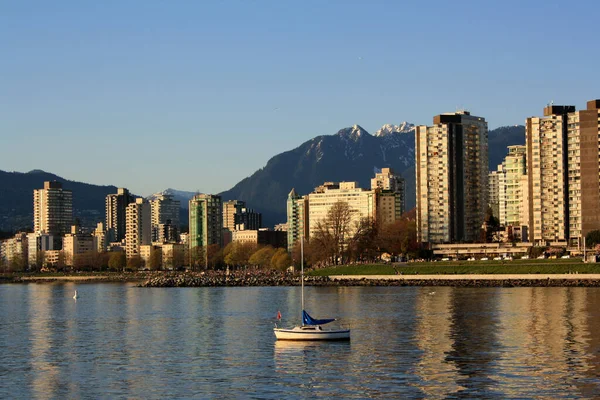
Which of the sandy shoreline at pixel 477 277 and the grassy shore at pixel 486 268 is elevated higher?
the grassy shore at pixel 486 268

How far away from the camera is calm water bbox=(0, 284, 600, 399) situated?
54.9 m

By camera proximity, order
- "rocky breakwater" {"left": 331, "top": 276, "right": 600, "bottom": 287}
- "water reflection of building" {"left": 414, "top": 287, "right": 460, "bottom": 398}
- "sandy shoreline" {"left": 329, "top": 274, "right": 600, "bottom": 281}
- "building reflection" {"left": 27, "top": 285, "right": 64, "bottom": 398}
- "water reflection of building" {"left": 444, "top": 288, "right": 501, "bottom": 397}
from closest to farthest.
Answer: "water reflection of building" {"left": 414, "top": 287, "right": 460, "bottom": 398} → "water reflection of building" {"left": 444, "top": 288, "right": 501, "bottom": 397} → "building reflection" {"left": 27, "top": 285, "right": 64, "bottom": 398} → "rocky breakwater" {"left": 331, "top": 276, "right": 600, "bottom": 287} → "sandy shoreline" {"left": 329, "top": 274, "right": 600, "bottom": 281}

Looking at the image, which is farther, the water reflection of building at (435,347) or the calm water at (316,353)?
the calm water at (316,353)

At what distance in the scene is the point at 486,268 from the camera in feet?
586

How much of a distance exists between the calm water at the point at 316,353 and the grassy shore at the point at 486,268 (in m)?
46.1

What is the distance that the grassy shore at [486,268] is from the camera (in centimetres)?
16325

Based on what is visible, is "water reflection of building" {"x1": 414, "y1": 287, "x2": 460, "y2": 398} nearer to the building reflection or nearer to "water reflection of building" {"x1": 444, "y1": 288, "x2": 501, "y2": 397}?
"water reflection of building" {"x1": 444, "y1": 288, "x2": 501, "y2": 397}

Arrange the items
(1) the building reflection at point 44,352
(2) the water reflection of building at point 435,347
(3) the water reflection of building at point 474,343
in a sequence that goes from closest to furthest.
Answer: (2) the water reflection of building at point 435,347 < (3) the water reflection of building at point 474,343 < (1) the building reflection at point 44,352

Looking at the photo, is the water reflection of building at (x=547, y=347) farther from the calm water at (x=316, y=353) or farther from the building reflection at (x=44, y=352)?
the building reflection at (x=44, y=352)

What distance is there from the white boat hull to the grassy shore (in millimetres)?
90501

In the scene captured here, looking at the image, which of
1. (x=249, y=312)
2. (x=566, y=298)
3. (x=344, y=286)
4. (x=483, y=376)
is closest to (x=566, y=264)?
(x=344, y=286)

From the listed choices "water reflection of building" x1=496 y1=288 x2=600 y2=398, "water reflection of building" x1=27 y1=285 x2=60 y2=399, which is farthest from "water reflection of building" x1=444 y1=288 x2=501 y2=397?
"water reflection of building" x1=27 y1=285 x2=60 y2=399

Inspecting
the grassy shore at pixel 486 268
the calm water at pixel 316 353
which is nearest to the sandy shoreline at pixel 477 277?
the grassy shore at pixel 486 268

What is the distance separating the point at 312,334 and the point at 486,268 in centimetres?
10707
